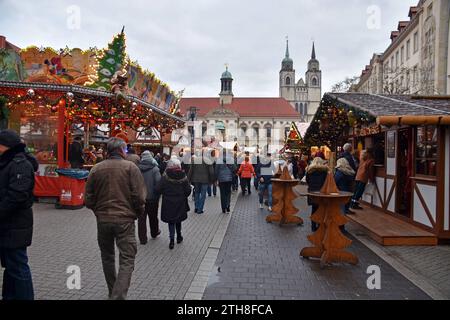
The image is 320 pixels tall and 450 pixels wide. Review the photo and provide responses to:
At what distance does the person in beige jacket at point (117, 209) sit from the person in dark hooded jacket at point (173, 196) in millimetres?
2652

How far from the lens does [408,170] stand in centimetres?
867

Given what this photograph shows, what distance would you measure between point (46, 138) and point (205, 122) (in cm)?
8194

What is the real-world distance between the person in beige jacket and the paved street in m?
0.42

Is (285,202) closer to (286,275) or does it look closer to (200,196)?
(200,196)

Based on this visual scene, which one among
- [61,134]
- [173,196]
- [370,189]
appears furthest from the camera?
[61,134]

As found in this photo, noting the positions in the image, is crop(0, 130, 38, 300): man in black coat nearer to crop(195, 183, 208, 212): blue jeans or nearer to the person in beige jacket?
the person in beige jacket

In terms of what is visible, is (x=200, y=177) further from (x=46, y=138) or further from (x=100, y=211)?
(x=100, y=211)

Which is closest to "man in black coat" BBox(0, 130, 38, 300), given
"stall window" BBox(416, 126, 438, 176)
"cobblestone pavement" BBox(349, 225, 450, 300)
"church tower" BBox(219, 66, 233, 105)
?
"cobblestone pavement" BBox(349, 225, 450, 300)

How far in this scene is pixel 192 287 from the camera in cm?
479

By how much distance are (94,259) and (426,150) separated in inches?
257

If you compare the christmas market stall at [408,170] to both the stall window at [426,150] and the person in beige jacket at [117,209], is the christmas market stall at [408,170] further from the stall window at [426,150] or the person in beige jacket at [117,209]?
the person in beige jacket at [117,209]

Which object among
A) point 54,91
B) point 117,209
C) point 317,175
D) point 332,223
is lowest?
point 332,223

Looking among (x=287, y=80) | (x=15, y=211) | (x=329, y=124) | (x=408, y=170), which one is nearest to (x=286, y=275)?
(x=15, y=211)

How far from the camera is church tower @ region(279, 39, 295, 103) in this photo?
4289 inches
